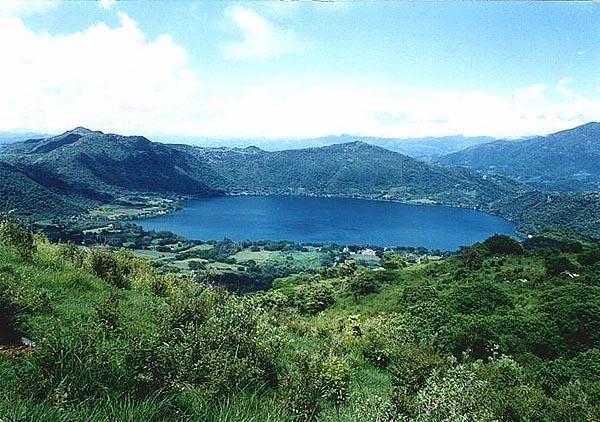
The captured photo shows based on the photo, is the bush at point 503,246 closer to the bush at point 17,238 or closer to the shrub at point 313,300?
the shrub at point 313,300

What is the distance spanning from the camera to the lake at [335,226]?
145 metres

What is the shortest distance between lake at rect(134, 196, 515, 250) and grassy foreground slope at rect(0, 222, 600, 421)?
126 m

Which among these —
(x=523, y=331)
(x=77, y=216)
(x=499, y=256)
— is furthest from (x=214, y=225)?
(x=523, y=331)

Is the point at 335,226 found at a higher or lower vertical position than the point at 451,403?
lower

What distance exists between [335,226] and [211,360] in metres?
165

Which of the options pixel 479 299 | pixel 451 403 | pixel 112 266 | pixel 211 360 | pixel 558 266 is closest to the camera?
pixel 211 360

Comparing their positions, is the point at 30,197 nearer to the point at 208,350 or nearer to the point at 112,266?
the point at 112,266

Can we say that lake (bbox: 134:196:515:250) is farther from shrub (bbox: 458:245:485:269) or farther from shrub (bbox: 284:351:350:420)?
shrub (bbox: 284:351:350:420)

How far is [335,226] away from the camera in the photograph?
169 metres

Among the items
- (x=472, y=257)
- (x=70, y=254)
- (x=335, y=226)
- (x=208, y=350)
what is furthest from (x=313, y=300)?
(x=335, y=226)

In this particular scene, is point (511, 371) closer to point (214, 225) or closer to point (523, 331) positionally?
point (523, 331)

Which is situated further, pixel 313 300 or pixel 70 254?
pixel 313 300

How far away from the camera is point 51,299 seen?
7.07 meters

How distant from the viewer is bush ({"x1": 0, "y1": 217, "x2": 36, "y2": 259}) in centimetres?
865
